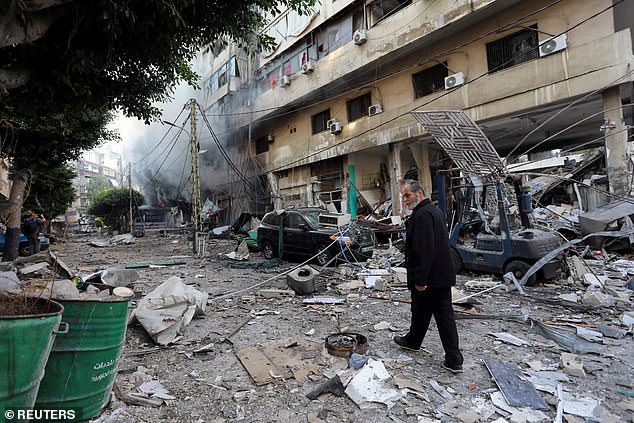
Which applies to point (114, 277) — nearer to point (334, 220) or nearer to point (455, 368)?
point (334, 220)

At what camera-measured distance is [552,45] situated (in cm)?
955

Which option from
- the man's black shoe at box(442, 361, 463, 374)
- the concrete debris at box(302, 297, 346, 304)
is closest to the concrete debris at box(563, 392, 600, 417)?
the man's black shoe at box(442, 361, 463, 374)

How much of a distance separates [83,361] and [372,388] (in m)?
2.28

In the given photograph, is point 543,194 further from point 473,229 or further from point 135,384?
point 135,384

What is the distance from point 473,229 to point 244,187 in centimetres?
1691

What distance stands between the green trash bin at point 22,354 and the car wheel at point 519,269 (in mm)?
6954

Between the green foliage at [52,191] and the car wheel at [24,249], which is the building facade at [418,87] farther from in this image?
the car wheel at [24,249]

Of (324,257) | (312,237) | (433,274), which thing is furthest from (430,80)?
(433,274)

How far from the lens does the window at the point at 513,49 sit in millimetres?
10305

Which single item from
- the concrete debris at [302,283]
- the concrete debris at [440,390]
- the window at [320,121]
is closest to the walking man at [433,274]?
the concrete debris at [440,390]

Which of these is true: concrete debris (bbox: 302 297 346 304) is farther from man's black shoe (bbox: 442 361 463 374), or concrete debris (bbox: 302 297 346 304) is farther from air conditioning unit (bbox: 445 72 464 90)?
air conditioning unit (bbox: 445 72 464 90)

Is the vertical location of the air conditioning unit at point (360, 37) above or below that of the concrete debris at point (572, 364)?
above

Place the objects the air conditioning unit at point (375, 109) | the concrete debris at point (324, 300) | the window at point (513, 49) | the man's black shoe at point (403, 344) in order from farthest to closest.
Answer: the air conditioning unit at point (375, 109), the window at point (513, 49), the concrete debris at point (324, 300), the man's black shoe at point (403, 344)

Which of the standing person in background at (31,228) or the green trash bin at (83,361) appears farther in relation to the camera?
the standing person in background at (31,228)
